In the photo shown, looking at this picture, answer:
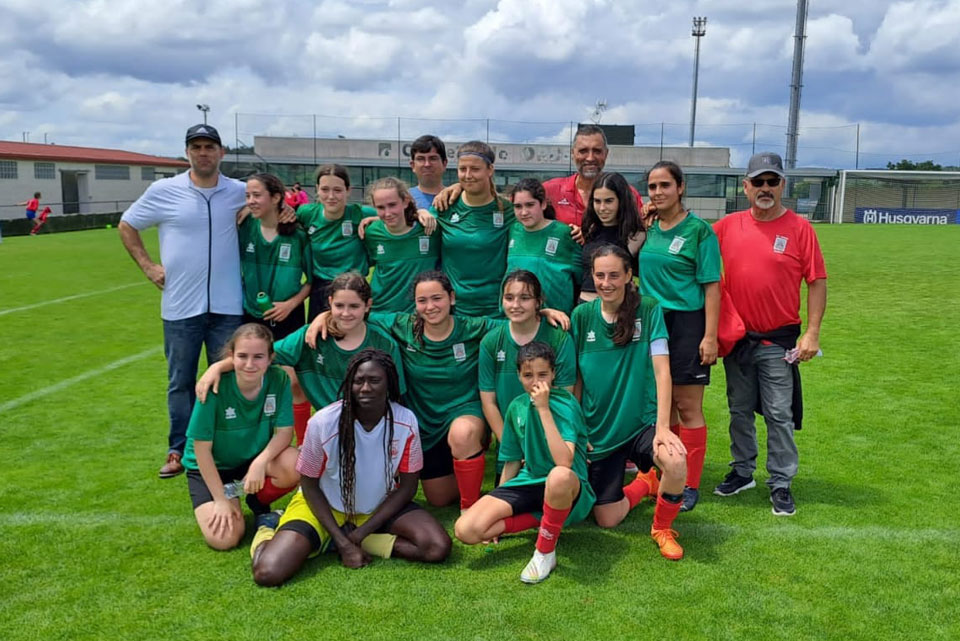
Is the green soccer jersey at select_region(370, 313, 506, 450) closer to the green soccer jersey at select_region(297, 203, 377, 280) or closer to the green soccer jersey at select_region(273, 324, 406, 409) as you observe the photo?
the green soccer jersey at select_region(273, 324, 406, 409)

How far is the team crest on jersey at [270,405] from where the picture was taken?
3.71 meters

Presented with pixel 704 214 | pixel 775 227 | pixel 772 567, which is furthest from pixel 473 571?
pixel 704 214

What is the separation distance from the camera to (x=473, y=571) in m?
3.28

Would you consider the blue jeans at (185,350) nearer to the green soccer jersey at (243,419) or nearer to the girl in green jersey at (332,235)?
the girl in green jersey at (332,235)

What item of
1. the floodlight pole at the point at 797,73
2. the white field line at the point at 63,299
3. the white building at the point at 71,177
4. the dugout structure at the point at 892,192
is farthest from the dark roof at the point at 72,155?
the dugout structure at the point at 892,192

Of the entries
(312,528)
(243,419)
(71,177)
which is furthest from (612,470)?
(71,177)

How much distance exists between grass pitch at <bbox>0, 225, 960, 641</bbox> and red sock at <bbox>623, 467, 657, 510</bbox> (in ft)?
0.32

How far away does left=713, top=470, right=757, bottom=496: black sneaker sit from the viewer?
13.8 ft

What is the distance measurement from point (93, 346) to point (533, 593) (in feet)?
22.9

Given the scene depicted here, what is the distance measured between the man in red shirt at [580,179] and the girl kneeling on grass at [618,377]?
866mm

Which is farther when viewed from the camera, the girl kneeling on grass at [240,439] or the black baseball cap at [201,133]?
the black baseball cap at [201,133]

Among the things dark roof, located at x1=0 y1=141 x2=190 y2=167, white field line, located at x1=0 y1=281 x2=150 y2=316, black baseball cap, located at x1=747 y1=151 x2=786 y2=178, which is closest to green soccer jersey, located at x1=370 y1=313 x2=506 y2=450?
black baseball cap, located at x1=747 y1=151 x2=786 y2=178

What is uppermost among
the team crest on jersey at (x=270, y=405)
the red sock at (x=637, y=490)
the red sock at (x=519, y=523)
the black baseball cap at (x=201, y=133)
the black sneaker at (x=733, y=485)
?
the black baseball cap at (x=201, y=133)

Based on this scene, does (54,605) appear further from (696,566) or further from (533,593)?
(696,566)
